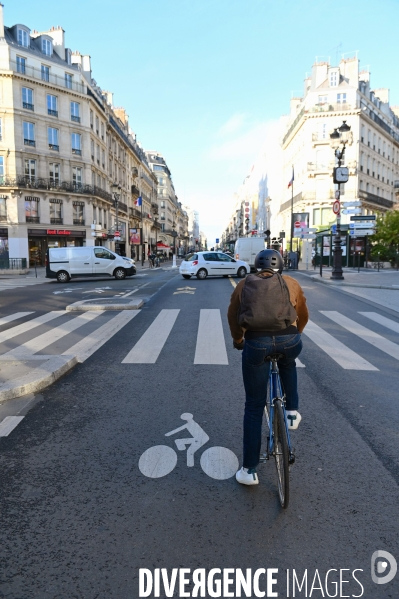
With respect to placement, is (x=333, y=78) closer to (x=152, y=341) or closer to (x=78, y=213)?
(x=78, y=213)

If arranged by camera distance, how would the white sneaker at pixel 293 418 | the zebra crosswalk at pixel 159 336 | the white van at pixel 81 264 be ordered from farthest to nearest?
1. the white van at pixel 81 264
2. the zebra crosswalk at pixel 159 336
3. the white sneaker at pixel 293 418

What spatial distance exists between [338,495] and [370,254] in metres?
37.3

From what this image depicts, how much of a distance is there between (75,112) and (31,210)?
411 inches

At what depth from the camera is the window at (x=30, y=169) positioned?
124 feet

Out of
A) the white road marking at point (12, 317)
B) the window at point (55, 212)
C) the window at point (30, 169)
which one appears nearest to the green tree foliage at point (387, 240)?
the window at point (55, 212)

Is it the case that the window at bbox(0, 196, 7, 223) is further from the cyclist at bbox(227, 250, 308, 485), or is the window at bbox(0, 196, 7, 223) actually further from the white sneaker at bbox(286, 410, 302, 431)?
the white sneaker at bbox(286, 410, 302, 431)

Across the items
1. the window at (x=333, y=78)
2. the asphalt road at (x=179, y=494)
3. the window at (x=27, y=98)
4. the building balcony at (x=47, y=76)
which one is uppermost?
the window at (x=333, y=78)

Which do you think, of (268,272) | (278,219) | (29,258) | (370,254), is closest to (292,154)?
(278,219)

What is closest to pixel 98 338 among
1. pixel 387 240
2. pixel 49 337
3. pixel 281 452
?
pixel 49 337

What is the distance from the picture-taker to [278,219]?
65.6 m

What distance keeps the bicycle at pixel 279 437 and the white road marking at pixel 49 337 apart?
455 cm

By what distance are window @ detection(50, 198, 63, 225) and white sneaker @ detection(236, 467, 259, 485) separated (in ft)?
131

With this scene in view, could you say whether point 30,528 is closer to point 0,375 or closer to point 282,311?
point 282,311

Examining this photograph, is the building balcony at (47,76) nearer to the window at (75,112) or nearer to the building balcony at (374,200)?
the window at (75,112)
